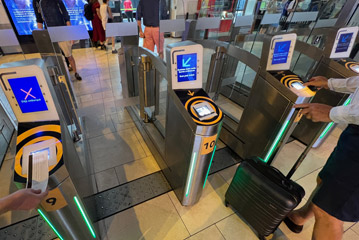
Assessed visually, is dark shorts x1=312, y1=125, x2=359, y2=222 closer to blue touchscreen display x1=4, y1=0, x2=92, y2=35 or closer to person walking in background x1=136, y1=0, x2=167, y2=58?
person walking in background x1=136, y1=0, x2=167, y2=58

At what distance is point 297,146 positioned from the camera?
96.8 inches

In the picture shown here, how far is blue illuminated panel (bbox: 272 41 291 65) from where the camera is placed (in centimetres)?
160

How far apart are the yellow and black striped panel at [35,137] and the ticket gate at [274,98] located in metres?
1.58

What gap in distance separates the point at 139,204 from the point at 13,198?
113 centimetres

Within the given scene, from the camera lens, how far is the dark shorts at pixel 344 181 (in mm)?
1009

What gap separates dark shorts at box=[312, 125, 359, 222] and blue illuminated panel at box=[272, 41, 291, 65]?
2.71ft

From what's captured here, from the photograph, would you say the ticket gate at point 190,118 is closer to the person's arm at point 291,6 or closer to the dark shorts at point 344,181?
the dark shorts at point 344,181

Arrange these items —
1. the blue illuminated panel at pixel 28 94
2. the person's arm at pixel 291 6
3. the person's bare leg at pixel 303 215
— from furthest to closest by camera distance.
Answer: the person's arm at pixel 291 6, the person's bare leg at pixel 303 215, the blue illuminated panel at pixel 28 94

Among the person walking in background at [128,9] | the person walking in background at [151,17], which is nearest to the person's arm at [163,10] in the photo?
the person walking in background at [151,17]

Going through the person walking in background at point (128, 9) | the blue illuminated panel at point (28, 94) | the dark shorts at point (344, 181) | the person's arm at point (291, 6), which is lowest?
the dark shorts at point (344, 181)

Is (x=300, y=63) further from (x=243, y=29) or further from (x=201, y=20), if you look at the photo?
(x=201, y=20)

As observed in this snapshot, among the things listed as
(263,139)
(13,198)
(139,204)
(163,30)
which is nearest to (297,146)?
(263,139)

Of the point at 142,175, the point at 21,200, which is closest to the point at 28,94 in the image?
the point at 21,200

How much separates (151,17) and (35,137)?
8.09ft
